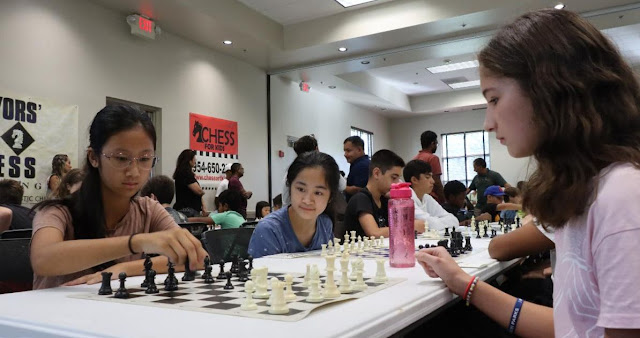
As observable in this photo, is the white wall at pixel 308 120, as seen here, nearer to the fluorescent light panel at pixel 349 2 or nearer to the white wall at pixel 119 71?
the white wall at pixel 119 71

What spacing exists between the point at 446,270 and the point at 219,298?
55cm

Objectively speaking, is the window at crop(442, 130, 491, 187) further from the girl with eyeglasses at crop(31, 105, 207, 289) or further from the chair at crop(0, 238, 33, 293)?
the chair at crop(0, 238, 33, 293)

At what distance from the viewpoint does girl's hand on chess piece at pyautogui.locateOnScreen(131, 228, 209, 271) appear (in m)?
1.22

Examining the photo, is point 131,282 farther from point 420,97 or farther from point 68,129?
point 420,97

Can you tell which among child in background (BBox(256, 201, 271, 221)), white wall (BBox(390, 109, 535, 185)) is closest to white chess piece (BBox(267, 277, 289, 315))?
child in background (BBox(256, 201, 271, 221))

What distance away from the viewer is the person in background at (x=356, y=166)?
4516 millimetres

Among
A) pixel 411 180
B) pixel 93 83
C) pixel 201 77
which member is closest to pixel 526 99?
pixel 411 180

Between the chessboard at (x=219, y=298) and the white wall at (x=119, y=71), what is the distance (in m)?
3.63

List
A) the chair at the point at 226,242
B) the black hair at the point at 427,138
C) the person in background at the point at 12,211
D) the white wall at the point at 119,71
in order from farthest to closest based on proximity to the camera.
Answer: the black hair at the point at 427,138 → the white wall at the point at 119,71 → the person in background at the point at 12,211 → the chair at the point at 226,242

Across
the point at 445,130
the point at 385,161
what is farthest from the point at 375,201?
the point at 445,130

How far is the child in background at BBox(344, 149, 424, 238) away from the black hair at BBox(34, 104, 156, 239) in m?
1.53

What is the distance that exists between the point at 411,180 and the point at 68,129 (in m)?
3.76

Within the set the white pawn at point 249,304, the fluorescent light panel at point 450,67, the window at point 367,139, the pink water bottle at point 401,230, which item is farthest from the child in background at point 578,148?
the window at point 367,139

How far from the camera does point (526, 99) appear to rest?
0.87m
